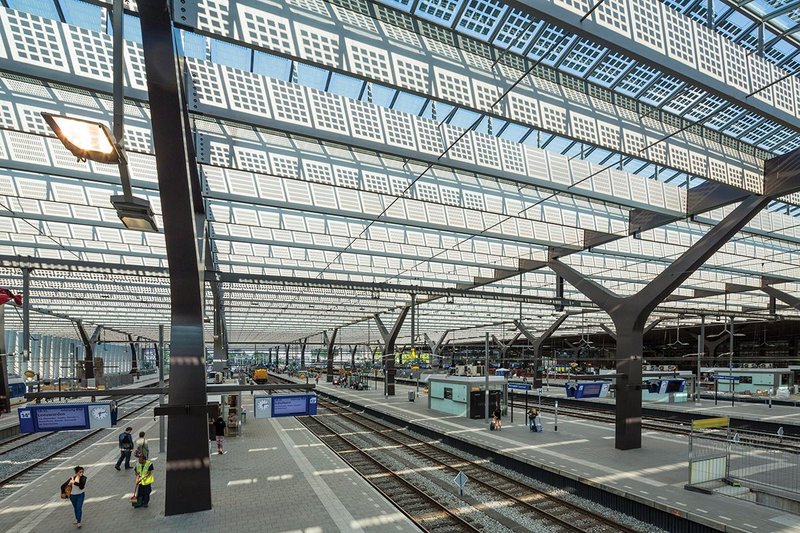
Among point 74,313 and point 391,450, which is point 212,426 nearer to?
point 391,450

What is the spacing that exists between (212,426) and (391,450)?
8.38 metres

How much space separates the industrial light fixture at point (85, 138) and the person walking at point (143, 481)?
1036cm

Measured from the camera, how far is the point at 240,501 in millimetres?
12859

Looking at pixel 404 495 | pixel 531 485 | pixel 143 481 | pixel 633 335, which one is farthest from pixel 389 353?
pixel 143 481

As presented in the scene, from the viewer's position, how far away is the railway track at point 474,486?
41.1ft

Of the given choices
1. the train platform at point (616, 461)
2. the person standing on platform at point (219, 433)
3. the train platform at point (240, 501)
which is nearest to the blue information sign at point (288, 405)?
the train platform at point (240, 501)

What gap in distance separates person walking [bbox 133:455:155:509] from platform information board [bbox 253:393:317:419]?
4.15 metres

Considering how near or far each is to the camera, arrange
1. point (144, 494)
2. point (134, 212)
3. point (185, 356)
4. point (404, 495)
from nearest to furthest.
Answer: point (134, 212) < point (185, 356) < point (144, 494) < point (404, 495)

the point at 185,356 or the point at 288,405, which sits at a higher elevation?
the point at 185,356

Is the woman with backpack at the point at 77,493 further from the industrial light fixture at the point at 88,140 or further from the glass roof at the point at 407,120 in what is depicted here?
the industrial light fixture at the point at 88,140

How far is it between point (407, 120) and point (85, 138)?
9107 mm

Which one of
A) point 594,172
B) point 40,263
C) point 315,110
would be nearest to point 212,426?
point 40,263

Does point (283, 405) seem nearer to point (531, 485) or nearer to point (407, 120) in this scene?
point (531, 485)

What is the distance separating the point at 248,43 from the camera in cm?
837
